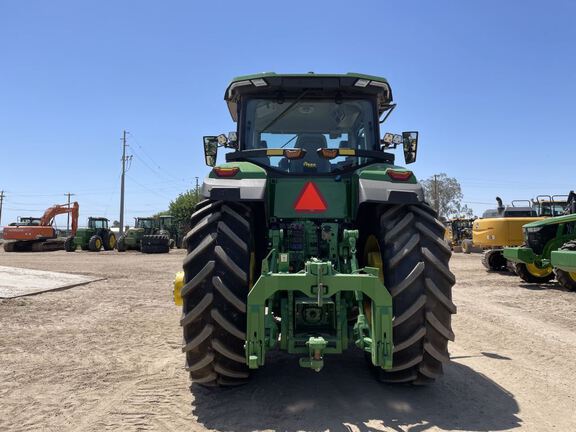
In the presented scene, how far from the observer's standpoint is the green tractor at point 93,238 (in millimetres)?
30609

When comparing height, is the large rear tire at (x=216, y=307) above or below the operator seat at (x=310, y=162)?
below

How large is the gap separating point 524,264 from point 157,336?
10.4m

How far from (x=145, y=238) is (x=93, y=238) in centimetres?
459

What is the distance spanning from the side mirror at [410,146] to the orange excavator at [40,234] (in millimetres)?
30748

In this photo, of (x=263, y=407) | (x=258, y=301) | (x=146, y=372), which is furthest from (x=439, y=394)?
(x=146, y=372)

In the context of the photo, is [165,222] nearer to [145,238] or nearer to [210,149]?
[145,238]

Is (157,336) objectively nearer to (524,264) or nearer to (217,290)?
(217,290)

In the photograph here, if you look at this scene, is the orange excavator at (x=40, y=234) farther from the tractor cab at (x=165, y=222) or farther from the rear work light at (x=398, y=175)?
the rear work light at (x=398, y=175)

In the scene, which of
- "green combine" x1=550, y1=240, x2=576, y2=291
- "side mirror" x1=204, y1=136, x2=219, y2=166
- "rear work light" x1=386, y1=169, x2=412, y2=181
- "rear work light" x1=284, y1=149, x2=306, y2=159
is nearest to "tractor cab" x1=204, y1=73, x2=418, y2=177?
"rear work light" x1=284, y1=149, x2=306, y2=159

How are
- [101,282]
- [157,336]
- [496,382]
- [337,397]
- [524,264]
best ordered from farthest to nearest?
[524,264], [101,282], [157,336], [496,382], [337,397]

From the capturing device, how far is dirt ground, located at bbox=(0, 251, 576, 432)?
10.5 feet

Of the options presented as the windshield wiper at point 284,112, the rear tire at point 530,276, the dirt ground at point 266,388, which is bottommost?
the dirt ground at point 266,388

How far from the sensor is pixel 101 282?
11641 mm

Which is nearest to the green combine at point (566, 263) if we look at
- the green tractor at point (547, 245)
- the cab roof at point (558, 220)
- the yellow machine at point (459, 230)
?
the green tractor at point (547, 245)
